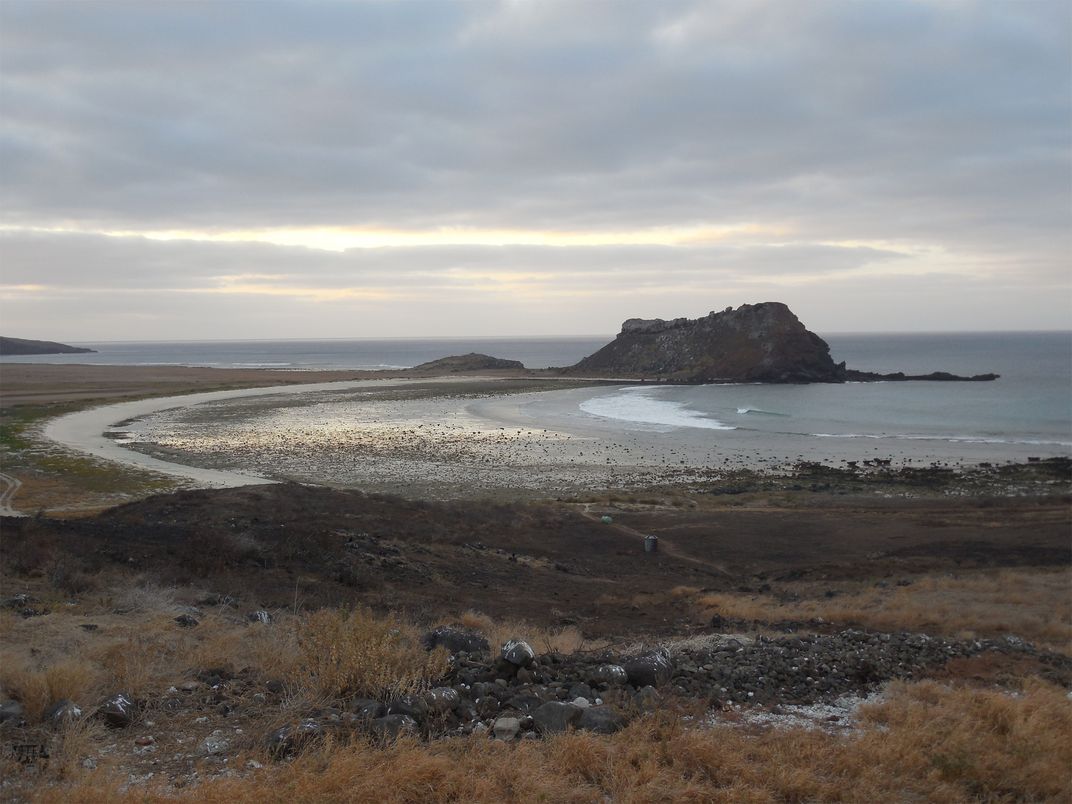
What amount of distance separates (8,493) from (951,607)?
2859 centimetres

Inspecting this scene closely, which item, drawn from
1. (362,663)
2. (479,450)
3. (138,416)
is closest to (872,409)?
(479,450)

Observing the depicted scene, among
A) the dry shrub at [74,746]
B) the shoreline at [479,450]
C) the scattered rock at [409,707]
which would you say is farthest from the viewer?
the shoreline at [479,450]

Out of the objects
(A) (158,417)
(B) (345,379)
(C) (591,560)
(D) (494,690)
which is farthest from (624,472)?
(B) (345,379)

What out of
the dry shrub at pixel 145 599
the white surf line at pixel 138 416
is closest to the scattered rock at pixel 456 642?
the dry shrub at pixel 145 599

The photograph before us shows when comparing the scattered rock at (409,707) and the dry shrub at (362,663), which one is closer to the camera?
the scattered rock at (409,707)

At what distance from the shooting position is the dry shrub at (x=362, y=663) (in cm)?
650

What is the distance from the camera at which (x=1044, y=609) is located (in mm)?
13367

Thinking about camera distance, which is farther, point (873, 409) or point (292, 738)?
point (873, 409)

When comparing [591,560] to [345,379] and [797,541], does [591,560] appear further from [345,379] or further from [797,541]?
[345,379]

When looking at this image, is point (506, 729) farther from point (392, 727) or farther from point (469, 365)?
point (469, 365)

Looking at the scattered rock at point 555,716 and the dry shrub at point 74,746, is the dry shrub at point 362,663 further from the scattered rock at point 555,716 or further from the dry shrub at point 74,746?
the dry shrub at point 74,746

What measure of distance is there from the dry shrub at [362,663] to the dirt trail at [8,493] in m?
18.8

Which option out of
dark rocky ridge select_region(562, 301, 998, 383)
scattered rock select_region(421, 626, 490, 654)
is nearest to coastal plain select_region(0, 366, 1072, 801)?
scattered rock select_region(421, 626, 490, 654)

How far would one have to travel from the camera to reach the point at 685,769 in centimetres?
550
